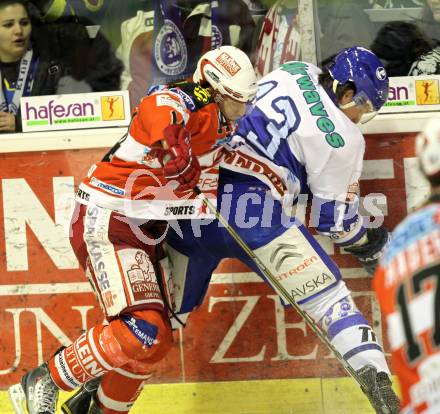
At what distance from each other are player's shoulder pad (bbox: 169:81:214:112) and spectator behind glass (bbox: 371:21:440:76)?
891 millimetres

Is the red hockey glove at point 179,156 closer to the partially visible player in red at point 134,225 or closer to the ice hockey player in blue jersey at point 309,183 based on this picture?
the partially visible player in red at point 134,225

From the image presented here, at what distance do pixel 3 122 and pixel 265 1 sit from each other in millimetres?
1104

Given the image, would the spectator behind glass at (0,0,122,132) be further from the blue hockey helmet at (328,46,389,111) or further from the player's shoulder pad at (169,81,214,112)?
the blue hockey helmet at (328,46,389,111)

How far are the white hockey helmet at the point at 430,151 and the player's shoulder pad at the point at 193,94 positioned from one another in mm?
1274

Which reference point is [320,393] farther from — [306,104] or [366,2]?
[366,2]

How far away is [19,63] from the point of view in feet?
14.2

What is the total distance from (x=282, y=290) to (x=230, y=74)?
791mm

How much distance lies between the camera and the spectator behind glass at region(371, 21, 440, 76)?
422cm

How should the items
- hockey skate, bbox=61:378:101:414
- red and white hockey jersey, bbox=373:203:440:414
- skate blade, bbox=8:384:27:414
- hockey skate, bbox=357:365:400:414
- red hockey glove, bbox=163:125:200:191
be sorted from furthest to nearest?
hockey skate, bbox=61:378:101:414, skate blade, bbox=8:384:27:414, hockey skate, bbox=357:365:400:414, red hockey glove, bbox=163:125:200:191, red and white hockey jersey, bbox=373:203:440:414

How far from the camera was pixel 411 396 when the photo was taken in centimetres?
238

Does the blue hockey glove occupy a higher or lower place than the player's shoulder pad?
lower

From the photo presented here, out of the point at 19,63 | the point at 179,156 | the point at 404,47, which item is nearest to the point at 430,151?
the point at 179,156

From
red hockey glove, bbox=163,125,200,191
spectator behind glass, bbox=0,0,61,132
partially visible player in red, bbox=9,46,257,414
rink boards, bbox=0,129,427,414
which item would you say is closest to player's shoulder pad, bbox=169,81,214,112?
partially visible player in red, bbox=9,46,257,414

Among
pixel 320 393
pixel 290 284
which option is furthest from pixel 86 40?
pixel 320 393
